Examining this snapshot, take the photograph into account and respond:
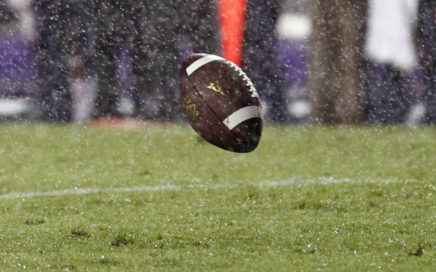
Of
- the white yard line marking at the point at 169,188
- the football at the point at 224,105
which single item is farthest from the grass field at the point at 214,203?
the football at the point at 224,105

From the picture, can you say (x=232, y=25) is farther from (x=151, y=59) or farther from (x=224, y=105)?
(x=224, y=105)

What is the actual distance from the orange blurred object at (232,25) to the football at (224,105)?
846cm

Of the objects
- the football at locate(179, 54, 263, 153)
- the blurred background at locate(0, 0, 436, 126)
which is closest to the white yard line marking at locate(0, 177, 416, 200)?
the football at locate(179, 54, 263, 153)

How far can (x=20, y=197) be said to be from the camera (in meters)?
7.08

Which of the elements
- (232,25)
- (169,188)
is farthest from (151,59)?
(169,188)

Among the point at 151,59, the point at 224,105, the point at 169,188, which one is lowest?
the point at 169,188

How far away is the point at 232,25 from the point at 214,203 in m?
8.71

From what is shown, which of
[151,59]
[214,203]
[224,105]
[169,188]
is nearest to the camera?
[224,105]

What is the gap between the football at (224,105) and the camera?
236 inches

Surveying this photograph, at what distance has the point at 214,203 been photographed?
21.7 ft

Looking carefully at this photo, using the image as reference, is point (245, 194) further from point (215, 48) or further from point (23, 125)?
point (215, 48)

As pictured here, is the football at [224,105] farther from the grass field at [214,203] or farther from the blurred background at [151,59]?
the blurred background at [151,59]

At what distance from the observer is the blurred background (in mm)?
14188

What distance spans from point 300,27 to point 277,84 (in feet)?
4.77
